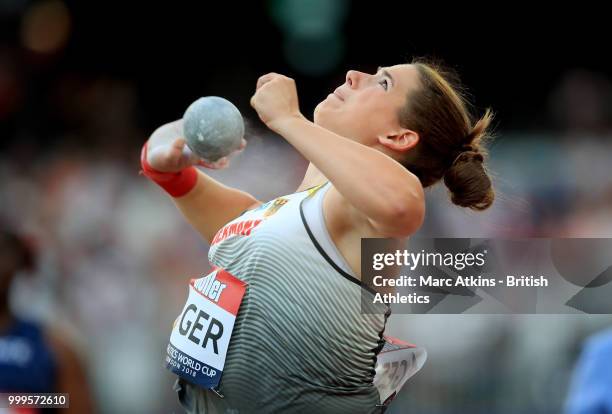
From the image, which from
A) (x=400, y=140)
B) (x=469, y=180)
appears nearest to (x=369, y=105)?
(x=400, y=140)

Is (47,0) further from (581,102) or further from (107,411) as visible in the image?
(581,102)

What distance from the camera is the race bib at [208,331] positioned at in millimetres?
3037

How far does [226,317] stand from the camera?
3041 millimetres

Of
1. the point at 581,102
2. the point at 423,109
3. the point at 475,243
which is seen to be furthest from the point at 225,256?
the point at 581,102

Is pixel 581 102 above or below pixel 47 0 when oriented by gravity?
below

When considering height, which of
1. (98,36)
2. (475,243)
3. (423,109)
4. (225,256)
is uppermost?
(98,36)

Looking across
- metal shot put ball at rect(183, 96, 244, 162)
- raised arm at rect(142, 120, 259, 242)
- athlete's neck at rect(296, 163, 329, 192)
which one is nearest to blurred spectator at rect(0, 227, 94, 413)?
raised arm at rect(142, 120, 259, 242)

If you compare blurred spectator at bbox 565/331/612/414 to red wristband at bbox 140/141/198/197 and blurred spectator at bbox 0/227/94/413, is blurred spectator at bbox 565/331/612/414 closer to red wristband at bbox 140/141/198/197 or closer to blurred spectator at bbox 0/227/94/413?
red wristband at bbox 140/141/198/197

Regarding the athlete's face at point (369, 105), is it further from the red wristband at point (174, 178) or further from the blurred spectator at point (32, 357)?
the blurred spectator at point (32, 357)

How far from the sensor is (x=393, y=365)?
129 inches

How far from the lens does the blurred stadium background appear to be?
21.8 feet

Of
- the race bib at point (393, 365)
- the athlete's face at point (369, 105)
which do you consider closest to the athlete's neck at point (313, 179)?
the athlete's face at point (369, 105)

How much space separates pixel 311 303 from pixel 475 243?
3.20ft

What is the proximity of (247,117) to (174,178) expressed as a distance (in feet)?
6.96
